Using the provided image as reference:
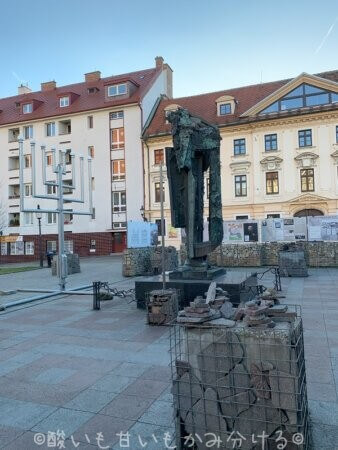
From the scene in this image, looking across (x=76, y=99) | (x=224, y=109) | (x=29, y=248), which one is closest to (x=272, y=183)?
(x=224, y=109)

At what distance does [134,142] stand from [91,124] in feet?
16.7

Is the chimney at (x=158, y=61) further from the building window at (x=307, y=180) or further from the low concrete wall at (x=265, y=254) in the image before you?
the low concrete wall at (x=265, y=254)

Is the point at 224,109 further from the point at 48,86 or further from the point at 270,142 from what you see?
the point at 48,86

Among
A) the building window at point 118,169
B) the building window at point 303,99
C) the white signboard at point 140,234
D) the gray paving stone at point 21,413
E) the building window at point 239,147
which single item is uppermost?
the building window at point 303,99

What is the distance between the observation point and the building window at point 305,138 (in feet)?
104

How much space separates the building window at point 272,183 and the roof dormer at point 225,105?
6670mm

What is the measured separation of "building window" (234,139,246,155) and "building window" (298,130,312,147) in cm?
454

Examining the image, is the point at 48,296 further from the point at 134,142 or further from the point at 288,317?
the point at 134,142

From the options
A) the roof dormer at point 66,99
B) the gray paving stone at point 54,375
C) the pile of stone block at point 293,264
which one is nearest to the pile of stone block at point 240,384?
the gray paving stone at point 54,375

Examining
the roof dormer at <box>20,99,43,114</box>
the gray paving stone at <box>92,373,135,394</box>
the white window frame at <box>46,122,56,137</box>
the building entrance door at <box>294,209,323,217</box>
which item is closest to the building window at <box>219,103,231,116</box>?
the building entrance door at <box>294,209,323,217</box>

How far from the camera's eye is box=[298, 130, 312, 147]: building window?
31.8 m

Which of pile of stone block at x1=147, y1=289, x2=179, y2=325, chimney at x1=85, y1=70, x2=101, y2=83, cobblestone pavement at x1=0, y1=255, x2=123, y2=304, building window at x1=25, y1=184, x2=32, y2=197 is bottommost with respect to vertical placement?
cobblestone pavement at x1=0, y1=255, x2=123, y2=304

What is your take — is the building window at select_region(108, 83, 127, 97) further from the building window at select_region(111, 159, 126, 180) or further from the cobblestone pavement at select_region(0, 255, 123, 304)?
the cobblestone pavement at select_region(0, 255, 123, 304)

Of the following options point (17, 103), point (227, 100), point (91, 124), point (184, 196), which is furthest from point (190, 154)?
point (17, 103)
